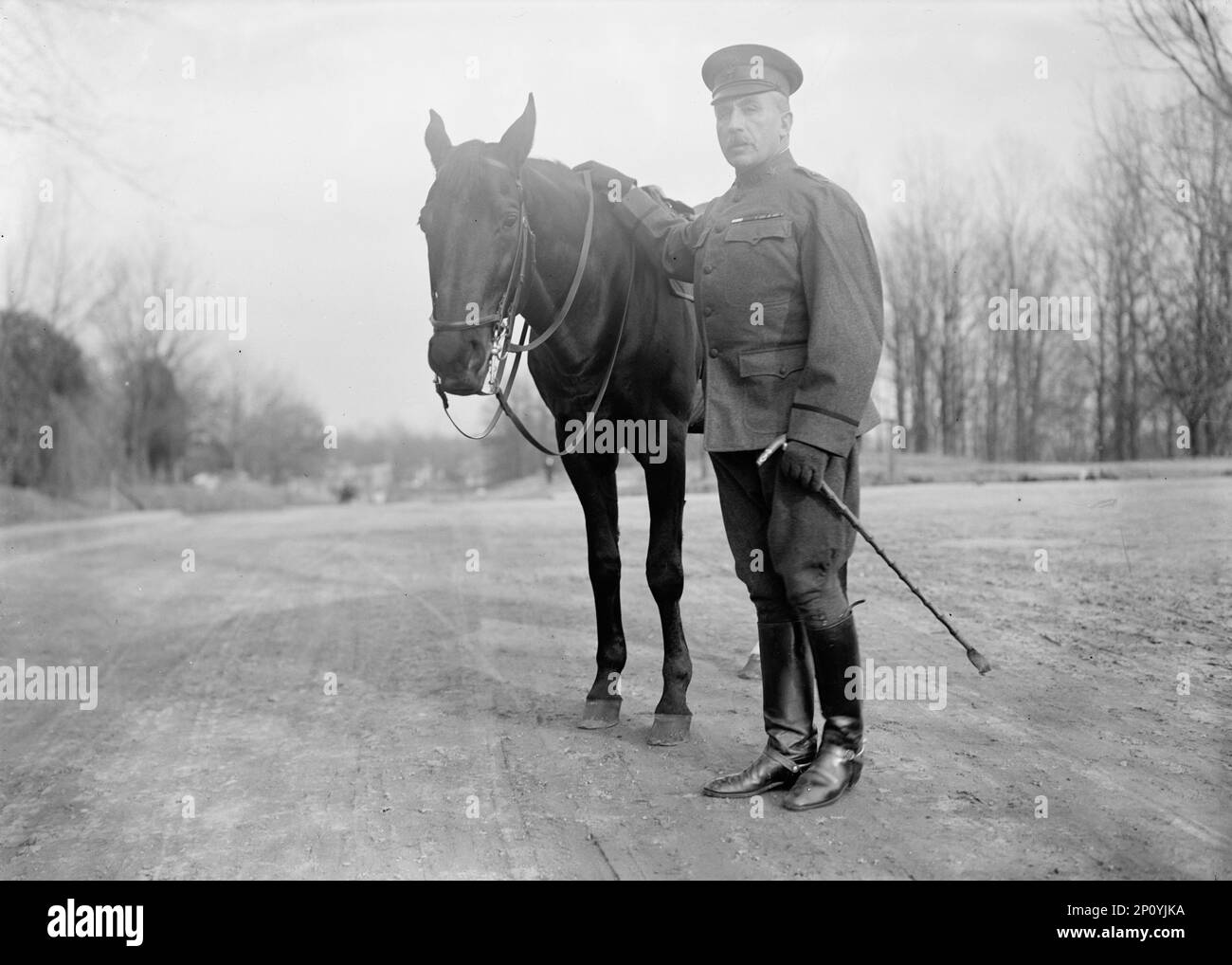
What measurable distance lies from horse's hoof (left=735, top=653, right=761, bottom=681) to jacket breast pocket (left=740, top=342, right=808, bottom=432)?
2.17 metres

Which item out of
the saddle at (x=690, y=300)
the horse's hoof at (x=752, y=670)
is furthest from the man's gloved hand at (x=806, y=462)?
the horse's hoof at (x=752, y=670)

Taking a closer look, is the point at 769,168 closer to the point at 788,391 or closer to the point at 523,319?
the point at 788,391

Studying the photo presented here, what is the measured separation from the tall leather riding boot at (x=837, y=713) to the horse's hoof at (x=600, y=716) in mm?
1192

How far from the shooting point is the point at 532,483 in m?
36.6

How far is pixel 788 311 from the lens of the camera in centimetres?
357

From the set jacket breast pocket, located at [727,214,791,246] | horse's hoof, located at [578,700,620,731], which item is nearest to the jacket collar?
jacket breast pocket, located at [727,214,791,246]

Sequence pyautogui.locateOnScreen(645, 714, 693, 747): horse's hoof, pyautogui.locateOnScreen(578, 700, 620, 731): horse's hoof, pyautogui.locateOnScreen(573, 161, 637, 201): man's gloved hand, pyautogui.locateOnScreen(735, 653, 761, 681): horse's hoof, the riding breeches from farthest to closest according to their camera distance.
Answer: pyautogui.locateOnScreen(735, 653, 761, 681): horse's hoof < pyautogui.locateOnScreen(573, 161, 637, 201): man's gloved hand < pyautogui.locateOnScreen(578, 700, 620, 731): horse's hoof < pyautogui.locateOnScreen(645, 714, 693, 747): horse's hoof < the riding breeches

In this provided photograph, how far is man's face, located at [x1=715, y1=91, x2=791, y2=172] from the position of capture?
12.1 ft

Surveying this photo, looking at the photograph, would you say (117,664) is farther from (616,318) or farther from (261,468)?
(261,468)

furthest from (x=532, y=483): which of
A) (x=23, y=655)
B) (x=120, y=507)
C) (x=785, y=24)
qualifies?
(x=785, y=24)

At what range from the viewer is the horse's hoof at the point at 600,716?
14.9 feet

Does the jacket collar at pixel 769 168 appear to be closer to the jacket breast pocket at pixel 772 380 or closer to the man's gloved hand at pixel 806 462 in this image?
the jacket breast pocket at pixel 772 380

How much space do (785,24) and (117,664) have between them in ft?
18.1

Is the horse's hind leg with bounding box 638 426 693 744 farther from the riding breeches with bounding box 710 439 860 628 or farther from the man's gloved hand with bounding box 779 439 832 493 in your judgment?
the man's gloved hand with bounding box 779 439 832 493
